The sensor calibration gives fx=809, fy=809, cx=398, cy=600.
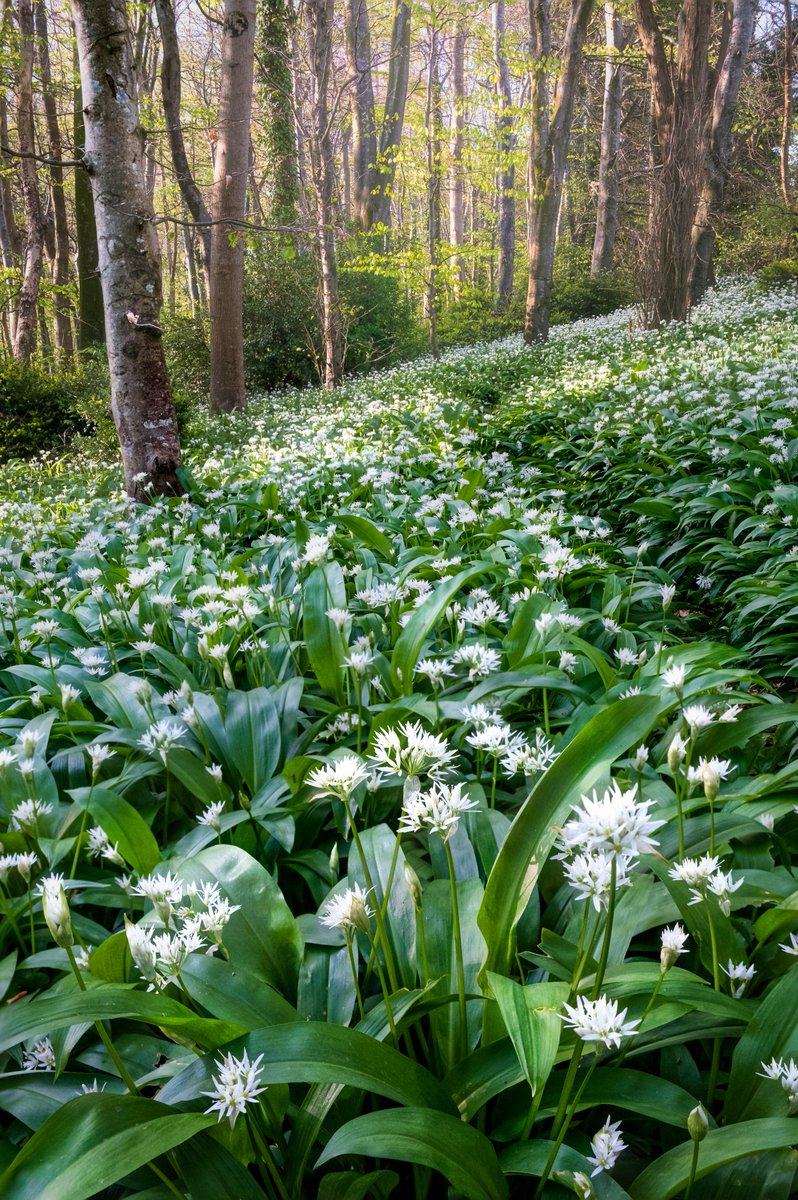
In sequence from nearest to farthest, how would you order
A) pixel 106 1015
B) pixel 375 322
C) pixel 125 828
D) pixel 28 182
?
pixel 106 1015 → pixel 125 828 → pixel 28 182 → pixel 375 322

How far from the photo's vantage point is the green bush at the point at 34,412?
11758mm

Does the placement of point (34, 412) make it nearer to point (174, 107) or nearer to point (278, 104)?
point (174, 107)

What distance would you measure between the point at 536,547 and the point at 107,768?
1942mm

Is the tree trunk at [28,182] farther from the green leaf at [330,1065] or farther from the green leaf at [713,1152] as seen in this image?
the green leaf at [713,1152]

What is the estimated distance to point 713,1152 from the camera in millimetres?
908

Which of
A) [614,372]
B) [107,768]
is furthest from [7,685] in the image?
[614,372]

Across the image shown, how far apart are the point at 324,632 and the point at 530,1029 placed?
1745mm

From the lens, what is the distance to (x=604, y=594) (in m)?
3.06

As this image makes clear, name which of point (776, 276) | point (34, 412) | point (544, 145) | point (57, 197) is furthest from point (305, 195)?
point (776, 276)

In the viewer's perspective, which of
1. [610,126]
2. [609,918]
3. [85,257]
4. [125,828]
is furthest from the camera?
[610,126]

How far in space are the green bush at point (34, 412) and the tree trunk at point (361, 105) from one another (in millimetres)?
8991

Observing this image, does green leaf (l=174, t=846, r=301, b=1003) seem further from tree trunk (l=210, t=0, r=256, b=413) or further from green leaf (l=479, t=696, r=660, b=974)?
tree trunk (l=210, t=0, r=256, b=413)

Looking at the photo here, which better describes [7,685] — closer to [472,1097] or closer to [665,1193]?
[472,1097]

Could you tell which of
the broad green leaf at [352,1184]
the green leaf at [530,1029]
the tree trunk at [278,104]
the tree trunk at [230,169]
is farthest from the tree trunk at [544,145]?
the broad green leaf at [352,1184]
